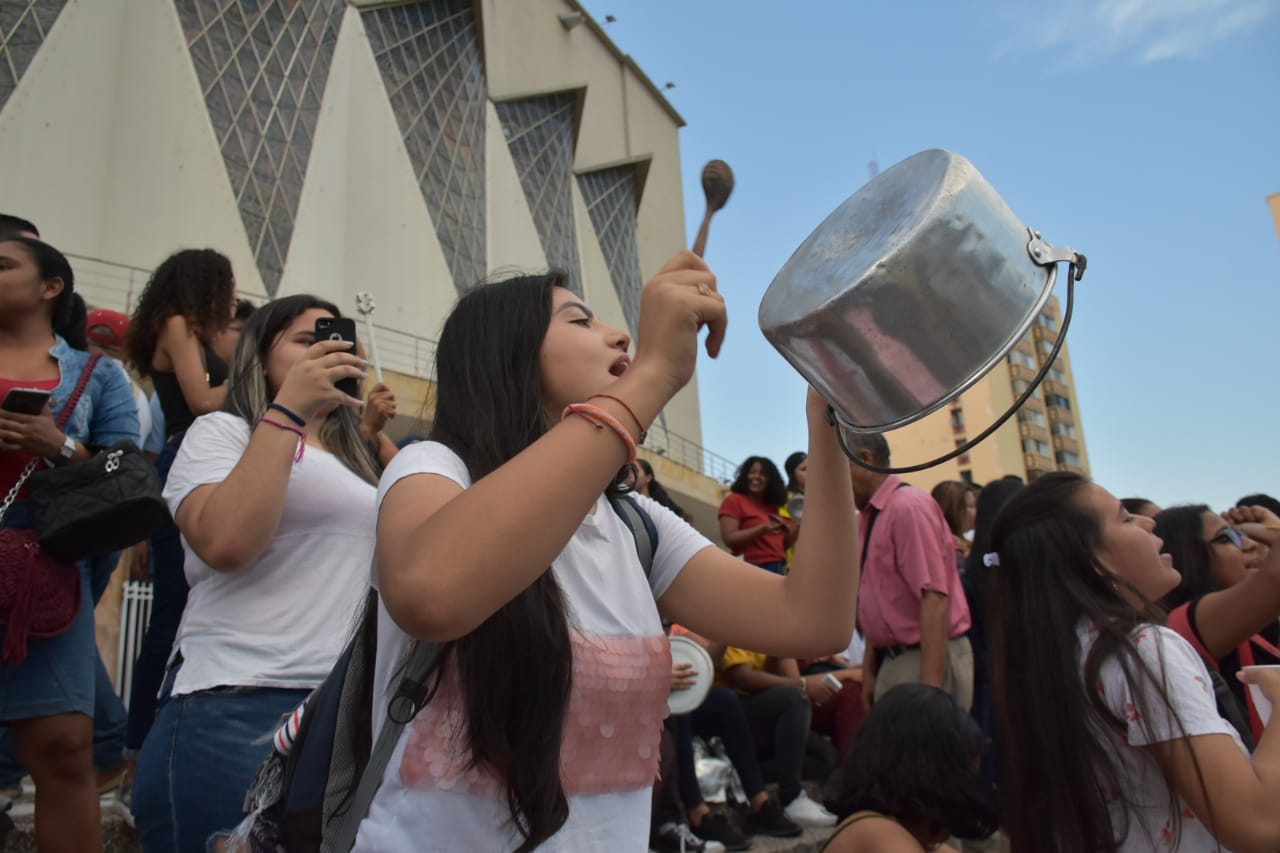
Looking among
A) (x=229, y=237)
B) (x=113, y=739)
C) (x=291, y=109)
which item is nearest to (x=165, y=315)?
(x=113, y=739)

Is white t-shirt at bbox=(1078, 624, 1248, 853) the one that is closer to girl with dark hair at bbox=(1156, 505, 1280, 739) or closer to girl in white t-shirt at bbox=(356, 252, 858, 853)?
girl with dark hair at bbox=(1156, 505, 1280, 739)

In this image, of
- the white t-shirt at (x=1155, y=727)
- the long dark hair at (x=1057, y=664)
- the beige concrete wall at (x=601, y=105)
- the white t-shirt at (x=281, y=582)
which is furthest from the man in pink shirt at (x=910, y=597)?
the beige concrete wall at (x=601, y=105)

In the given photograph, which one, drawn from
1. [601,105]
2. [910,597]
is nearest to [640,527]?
[910,597]

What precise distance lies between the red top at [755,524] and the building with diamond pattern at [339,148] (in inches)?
136

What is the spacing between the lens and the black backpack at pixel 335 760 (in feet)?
3.58

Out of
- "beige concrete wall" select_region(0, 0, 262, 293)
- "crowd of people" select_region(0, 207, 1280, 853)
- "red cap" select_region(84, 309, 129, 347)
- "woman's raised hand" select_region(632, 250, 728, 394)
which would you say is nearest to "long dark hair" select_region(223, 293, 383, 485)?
"crowd of people" select_region(0, 207, 1280, 853)

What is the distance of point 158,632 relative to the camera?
97.7 inches

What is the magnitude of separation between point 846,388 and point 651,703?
1.49ft

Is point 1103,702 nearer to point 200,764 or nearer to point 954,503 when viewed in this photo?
point 200,764

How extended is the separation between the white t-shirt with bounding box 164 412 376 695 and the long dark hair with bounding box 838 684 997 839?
131cm

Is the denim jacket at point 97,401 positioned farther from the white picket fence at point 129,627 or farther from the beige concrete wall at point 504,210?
the beige concrete wall at point 504,210

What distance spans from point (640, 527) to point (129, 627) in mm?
5941

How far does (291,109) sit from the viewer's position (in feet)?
45.5

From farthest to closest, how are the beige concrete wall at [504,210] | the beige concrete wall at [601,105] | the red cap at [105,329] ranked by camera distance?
the beige concrete wall at [601,105], the beige concrete wall at [504,210], the red cap at [105,329]
